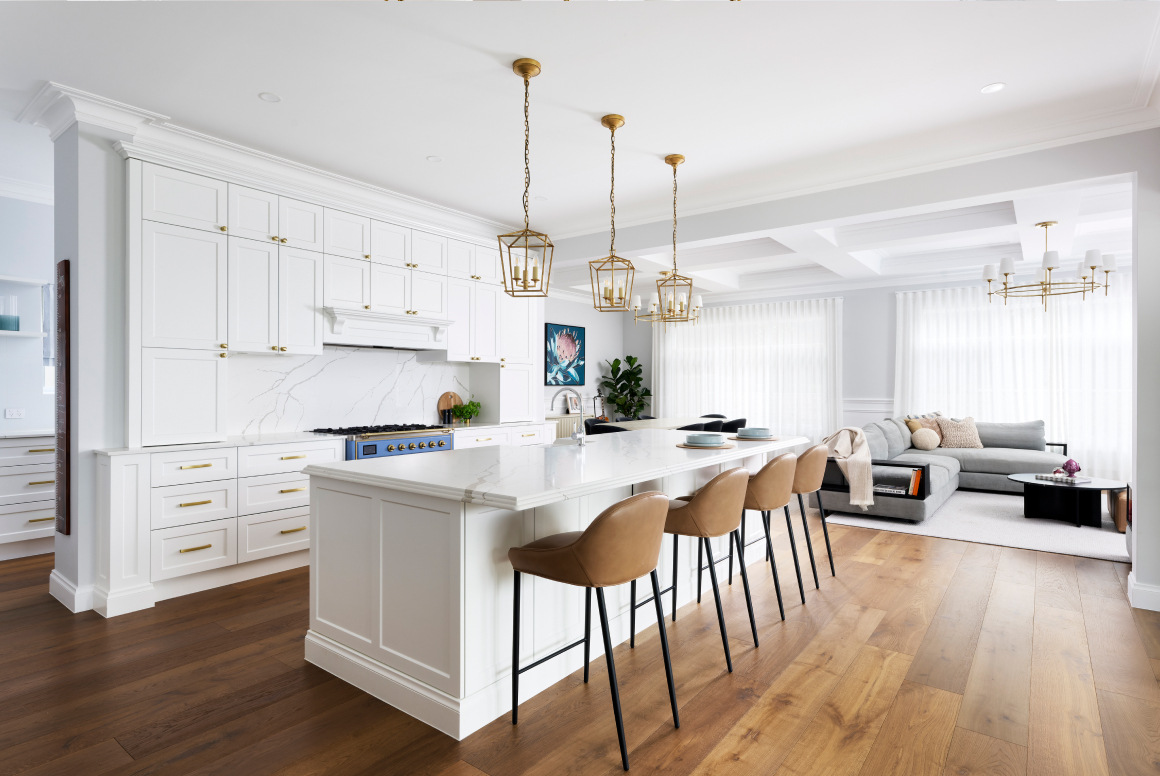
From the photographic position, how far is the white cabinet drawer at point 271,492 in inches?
148

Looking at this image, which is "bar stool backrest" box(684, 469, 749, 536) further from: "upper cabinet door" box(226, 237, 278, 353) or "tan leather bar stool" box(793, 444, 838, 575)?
"upper cabinet door" box(226, 237, 278, 353)

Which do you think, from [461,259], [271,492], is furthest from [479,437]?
[271,492]

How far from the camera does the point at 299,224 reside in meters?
4.20

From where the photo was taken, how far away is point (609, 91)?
3.09 metres

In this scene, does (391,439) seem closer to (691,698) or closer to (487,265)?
(487,265)

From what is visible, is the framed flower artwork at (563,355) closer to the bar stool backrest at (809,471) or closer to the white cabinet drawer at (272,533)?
the white cabinet drawer at (272,533)

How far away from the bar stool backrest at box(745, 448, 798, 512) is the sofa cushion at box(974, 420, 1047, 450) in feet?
17.4

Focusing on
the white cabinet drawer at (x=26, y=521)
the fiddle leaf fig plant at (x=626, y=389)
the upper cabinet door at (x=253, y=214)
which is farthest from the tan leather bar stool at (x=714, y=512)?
the fiddle leaf fig plant at (x=626, y=389)

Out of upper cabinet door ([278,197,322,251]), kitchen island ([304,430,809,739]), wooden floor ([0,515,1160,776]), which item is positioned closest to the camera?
wooden floor ([0,515,1160,776])

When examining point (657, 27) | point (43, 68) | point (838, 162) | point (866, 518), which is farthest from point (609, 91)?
point (866, 518)

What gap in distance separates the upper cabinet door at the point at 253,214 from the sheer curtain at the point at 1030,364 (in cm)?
712

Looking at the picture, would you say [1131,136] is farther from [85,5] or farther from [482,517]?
[85,5]

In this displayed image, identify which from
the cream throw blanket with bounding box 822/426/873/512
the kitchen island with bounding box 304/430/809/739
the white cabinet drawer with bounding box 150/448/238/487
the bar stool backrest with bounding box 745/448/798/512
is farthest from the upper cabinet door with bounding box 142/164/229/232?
the cream throw blanket with bounding box 822/426/873/512

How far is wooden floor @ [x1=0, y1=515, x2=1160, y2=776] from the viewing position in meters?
1.98
